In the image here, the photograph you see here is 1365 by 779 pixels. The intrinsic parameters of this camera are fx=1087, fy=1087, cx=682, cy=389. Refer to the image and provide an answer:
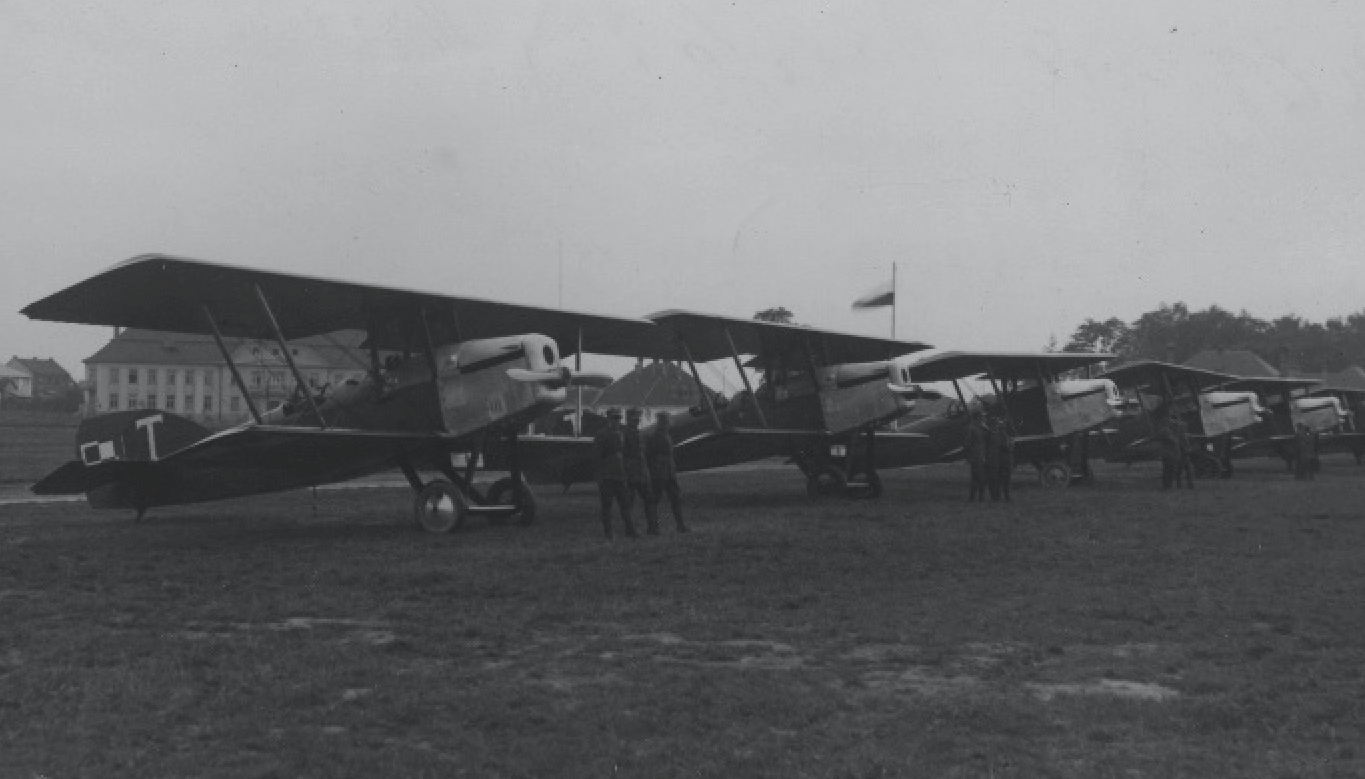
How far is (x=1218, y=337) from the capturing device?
115938mm

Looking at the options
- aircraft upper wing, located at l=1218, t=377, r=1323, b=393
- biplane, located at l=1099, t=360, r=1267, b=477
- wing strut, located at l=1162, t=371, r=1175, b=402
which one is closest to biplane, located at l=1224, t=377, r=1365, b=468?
aircraft upper wing, located at l=1218, t=377, r=1323, b=393

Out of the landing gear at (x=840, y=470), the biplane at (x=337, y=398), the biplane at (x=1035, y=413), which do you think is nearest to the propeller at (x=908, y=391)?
the landing gear at (x=840, y=470)

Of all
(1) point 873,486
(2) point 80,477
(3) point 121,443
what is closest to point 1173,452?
(1) point 873,486

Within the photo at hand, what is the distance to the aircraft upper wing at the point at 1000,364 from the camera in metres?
21.9

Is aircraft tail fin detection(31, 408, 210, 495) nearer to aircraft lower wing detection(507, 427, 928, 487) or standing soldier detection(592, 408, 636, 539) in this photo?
aircraft lower wing detection(507, 427, 928, 487)

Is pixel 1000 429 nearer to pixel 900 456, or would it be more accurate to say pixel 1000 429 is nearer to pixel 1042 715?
pixel 900 456

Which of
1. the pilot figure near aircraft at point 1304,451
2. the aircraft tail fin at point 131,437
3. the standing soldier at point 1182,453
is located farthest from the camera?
the pilot figure near aircraft at point 1304,451

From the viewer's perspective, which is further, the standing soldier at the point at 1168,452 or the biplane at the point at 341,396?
the standing soldier at the point at 1168,452

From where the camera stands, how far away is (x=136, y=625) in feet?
22.7

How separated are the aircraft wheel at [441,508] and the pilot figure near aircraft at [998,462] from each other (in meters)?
9.70

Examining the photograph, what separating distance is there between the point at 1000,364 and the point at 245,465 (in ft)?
49.8

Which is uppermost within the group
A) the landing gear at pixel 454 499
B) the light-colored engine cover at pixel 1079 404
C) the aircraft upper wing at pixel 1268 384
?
the aircraft upper wing at pixel 1268 384

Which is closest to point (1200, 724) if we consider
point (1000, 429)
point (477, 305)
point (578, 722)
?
point (578, 722)

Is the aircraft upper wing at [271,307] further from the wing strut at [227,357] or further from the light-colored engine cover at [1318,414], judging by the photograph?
the light-colored engine cover at [1318,414]
